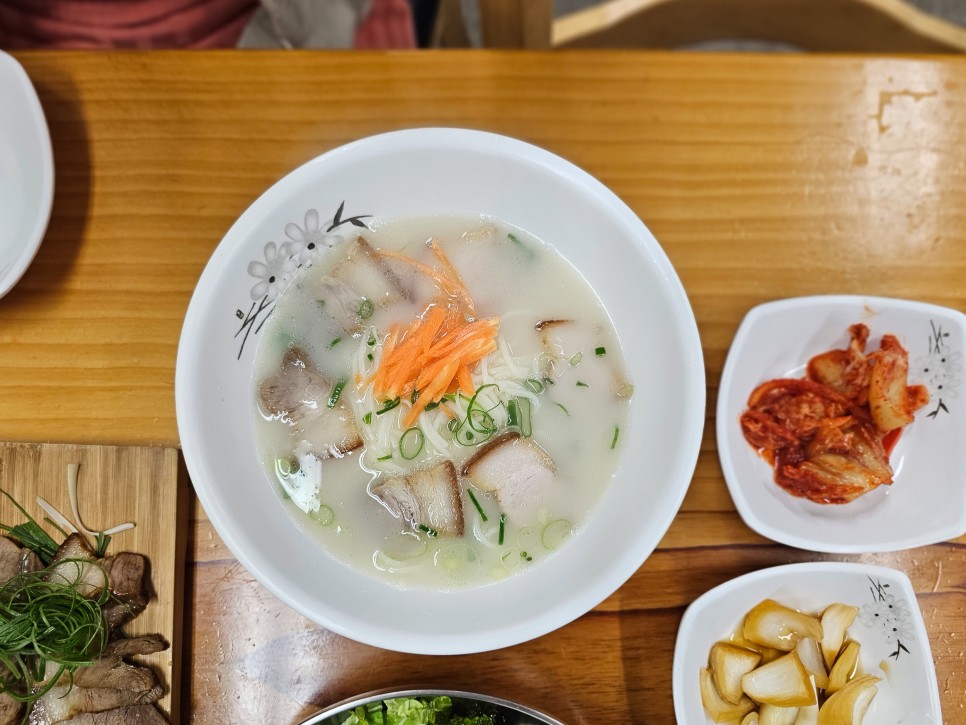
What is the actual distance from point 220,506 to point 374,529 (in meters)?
0.33

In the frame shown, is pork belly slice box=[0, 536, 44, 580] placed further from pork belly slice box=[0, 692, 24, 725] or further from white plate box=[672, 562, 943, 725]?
white plate box=[672, 562, 943, 725]

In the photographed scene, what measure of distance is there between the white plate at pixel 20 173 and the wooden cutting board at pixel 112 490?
366 millimetres

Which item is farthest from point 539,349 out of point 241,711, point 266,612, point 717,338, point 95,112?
point 95,112

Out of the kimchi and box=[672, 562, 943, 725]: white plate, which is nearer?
box=[672, 562, 943, 725]: white plate

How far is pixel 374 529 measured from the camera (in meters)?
1.50

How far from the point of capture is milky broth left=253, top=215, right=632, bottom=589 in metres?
1.49

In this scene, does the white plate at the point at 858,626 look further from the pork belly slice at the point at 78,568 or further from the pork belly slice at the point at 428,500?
the pork belly slice at the point at 78,568

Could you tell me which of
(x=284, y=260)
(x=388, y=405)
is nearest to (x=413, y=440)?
(x=388, y=405)

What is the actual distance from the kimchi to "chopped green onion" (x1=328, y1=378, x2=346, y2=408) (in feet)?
2.91

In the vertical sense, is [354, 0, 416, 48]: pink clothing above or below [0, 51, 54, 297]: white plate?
above

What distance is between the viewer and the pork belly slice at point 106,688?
144cm

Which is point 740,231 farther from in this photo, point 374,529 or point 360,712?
point 360,712

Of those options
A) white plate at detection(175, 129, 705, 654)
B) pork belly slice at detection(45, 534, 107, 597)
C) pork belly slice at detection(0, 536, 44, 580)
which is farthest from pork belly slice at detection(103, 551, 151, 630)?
white plate at detection(175, 129, 705, 654)

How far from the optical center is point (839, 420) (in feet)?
5.34
